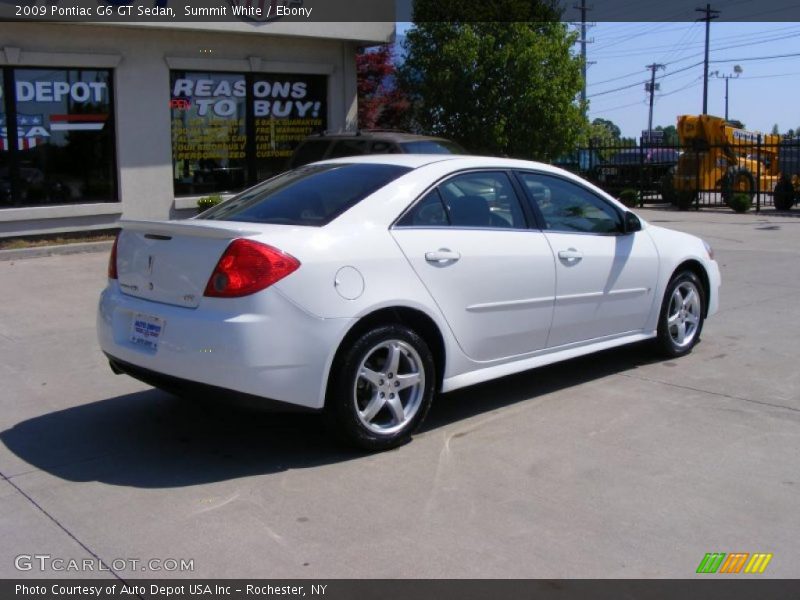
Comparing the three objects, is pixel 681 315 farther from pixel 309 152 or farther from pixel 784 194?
pixel 784 194

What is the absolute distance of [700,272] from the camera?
7.41m

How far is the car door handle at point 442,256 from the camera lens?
528 cm

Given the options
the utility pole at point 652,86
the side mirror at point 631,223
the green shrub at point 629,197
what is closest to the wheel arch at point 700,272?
the side mirror at point 631,223

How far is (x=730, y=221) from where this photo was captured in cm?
1894

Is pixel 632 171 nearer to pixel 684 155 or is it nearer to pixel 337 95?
pixel 684 155

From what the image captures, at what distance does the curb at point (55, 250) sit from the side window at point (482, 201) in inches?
338

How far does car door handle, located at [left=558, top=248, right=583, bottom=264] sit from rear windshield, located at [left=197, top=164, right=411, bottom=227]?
47.6 inches

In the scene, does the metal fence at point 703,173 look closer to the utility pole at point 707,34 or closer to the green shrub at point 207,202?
the green shrub at point 207,202

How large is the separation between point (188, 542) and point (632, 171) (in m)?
21.9

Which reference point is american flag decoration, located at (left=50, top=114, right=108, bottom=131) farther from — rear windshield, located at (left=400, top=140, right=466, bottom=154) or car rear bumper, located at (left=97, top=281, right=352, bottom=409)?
car rear bumper, located at (left=97, top=281, right=352, bottom=409)

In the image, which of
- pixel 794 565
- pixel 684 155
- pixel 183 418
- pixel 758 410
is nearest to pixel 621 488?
pixel 794 565

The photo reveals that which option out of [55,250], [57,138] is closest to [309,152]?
[57,138]

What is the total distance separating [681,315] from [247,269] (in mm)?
3897

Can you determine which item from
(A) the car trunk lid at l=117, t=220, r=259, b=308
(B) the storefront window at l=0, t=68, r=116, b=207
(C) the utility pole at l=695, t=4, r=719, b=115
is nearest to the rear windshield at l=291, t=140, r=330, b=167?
(B) the storefront window at l=0, t=68, r=116, b=207
